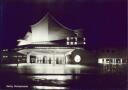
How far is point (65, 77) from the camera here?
404cm

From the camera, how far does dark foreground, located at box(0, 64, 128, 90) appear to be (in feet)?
13.1

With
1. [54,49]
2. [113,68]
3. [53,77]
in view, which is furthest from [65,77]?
[113,68]

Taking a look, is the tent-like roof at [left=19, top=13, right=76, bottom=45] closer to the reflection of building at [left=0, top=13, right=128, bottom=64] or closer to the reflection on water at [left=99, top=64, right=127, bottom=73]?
the reflection of building at [left=0, top=13, right=128, bottom=64]

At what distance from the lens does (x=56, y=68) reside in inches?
159

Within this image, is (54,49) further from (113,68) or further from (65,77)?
(113,68)

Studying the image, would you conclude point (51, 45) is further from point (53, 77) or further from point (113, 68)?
point (113, 68)

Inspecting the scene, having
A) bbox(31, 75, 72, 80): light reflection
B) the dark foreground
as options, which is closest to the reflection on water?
the dark foreground

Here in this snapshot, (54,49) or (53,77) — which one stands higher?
(54,49)

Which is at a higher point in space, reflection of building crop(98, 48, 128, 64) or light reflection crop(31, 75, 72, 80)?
reflection of building crop(98, 48, 128, 64)

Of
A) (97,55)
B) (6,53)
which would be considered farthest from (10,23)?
(97,55)

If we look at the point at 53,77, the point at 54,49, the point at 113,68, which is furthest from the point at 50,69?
the point at 113,68

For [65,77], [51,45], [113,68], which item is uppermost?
[51,45]

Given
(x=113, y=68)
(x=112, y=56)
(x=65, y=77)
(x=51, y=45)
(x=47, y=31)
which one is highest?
(x=47, y=31)

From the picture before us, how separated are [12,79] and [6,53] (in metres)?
0.31
